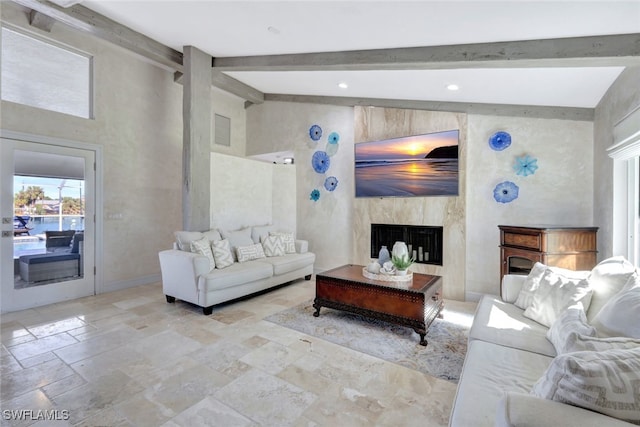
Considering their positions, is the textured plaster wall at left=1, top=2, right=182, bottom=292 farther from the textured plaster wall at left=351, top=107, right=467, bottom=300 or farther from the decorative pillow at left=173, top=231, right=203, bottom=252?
the textured plaster wall at left=351, top=107, right=467, bottom=300

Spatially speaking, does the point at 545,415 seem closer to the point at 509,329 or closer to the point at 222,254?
the point at 509,329

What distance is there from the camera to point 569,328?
Result: 5.49 feet

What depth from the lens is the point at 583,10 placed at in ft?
6.88

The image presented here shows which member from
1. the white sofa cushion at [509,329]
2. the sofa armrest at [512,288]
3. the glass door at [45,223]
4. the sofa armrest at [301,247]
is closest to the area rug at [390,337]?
the white sofa cushion at [509,329]

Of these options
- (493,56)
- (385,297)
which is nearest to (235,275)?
(385,297)

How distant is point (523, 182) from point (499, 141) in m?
0.62

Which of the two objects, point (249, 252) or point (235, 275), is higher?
point (249, 252)

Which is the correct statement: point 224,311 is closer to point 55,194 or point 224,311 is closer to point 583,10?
point 55,194

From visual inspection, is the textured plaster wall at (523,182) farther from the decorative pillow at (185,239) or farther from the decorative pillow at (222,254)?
the decorative pillow at (185,239)

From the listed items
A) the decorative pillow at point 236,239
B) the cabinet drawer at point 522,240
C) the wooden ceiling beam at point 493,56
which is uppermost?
the wooden ceiling beam at point 493,56

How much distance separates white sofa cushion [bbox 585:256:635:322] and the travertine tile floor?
3.57 feet

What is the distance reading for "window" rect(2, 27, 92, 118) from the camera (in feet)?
11.9

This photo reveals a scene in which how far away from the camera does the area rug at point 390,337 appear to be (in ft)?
8.18

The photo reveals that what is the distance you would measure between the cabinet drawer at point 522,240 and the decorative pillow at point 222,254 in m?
3.51
